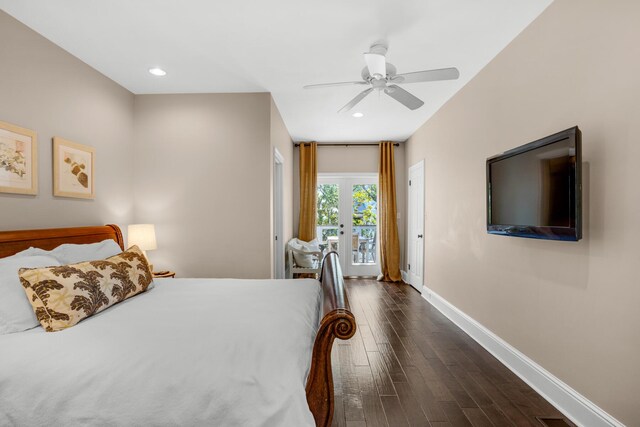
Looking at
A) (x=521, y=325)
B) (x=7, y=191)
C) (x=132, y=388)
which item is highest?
(x=7, y=191)

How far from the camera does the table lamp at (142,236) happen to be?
3.12 m

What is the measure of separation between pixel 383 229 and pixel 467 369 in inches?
134

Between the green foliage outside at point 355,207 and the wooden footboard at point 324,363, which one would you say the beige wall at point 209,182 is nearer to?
the wooden footboard at point 324,363

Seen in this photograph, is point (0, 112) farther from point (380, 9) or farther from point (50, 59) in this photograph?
point (380, 9)

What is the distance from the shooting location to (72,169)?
266 centimetres

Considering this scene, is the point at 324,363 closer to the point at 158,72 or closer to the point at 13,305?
the point at 13,305

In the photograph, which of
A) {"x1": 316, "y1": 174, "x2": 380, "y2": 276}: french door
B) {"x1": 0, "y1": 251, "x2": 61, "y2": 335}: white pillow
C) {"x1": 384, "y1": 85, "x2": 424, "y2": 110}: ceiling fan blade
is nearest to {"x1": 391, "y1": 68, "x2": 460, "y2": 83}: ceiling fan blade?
{"x1": 384, "y1": 85, "x2": 424, "y2": 110}: ceiling fan blade

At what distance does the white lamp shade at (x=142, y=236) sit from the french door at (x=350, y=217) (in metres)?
3.27

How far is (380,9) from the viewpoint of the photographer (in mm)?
2090

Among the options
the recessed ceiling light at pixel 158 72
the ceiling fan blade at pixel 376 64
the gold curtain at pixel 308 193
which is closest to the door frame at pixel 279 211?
the gold curtain at pixel 308 193

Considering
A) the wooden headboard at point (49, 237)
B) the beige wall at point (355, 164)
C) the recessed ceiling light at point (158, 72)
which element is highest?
the recessed ceiling light at point (158, 72)

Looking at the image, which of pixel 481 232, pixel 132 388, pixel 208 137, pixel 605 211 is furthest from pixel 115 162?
pixel 605 211

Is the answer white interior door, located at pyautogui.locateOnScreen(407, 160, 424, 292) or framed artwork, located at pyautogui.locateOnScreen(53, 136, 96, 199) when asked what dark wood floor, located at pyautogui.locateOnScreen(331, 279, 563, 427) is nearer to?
white interior door, located at pyautogui.locateOnScreen(407, 160, 424, 292)

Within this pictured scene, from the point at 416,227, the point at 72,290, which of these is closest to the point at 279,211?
the point at 416,227
